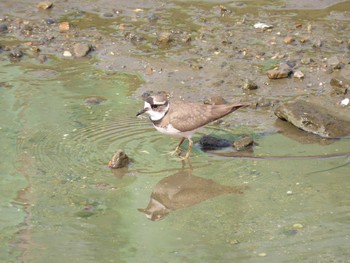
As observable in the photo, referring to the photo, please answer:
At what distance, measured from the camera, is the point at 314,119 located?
1032cm

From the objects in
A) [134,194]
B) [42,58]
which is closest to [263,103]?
[134,194]

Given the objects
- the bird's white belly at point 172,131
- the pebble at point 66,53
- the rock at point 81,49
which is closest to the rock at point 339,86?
the bird's white belly at point 172,131

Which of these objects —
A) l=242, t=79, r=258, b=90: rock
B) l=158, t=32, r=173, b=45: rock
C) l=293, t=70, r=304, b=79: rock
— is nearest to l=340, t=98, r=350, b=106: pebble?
l=293, t=70, r=304, b=79: rock

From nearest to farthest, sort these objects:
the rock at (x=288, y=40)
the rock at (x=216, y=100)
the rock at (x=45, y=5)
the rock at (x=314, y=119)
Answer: the rock at (x=314, y=119) < the rock at (x=216, y=100) < the rock at (x=288, y=40) < the rock at (x=45, y=5)

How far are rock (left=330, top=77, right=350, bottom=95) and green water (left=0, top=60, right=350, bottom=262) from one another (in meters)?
1.53

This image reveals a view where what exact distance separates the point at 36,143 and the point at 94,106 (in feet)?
4.56

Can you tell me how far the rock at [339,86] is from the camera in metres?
11.5

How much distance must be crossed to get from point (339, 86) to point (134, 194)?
4.00 meters

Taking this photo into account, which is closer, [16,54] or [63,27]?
[16,54]

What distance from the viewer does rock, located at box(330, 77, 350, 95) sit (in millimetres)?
11453

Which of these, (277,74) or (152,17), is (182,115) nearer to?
(277,74)

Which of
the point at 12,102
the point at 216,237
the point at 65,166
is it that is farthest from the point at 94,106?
the point at 216,237

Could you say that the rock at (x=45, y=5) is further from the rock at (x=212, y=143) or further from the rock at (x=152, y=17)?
the rock at (x=212, y=143)

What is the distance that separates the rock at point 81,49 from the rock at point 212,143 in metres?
3.50
